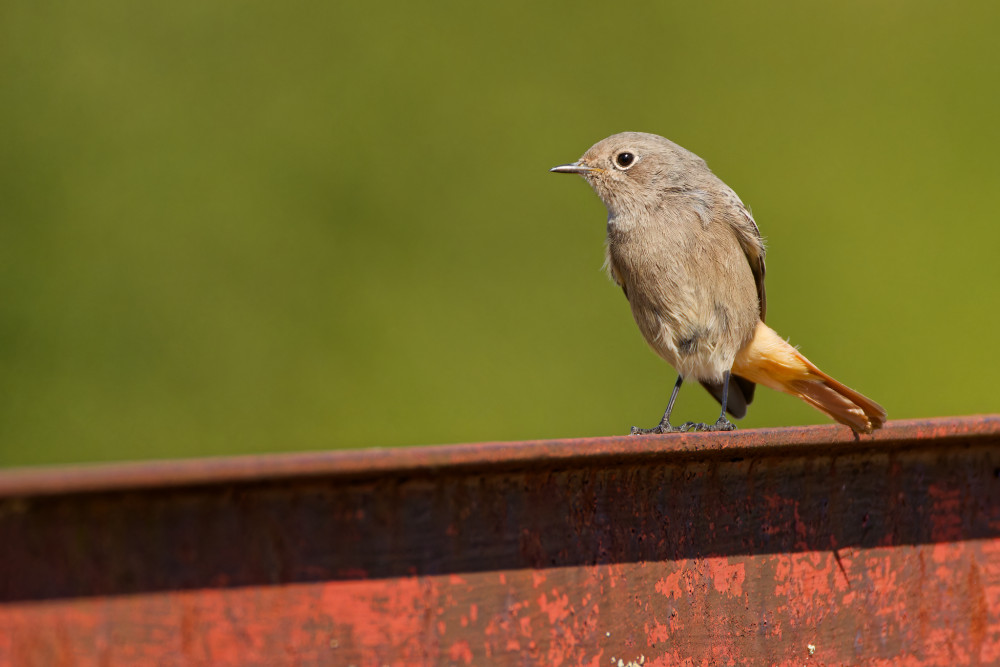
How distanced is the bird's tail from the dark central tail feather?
0.46 ft

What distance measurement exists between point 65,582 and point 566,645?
93 centimetres

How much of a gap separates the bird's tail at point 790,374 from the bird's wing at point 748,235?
10.1 inches

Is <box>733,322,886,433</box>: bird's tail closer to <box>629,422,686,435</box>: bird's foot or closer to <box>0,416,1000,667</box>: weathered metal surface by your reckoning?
<box>629,422,686,435</box>: bird's foot

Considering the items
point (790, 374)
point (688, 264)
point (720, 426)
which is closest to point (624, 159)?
point (688, 264)

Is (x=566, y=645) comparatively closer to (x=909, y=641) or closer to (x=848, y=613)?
(x=848, y=613)

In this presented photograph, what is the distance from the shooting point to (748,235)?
4.20 m

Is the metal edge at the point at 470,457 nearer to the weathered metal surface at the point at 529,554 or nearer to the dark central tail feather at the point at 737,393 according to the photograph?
the weathered metal surface at the point at 529,554

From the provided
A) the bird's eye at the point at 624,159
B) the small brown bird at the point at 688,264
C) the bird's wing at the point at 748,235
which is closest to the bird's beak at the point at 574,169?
the small brown bird at the point at 688,264

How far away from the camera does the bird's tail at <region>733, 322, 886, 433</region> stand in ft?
11.6

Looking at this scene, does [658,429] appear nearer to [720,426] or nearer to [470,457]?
[720,426]

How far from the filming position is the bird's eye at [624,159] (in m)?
4.36

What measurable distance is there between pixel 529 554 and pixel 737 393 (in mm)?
2897

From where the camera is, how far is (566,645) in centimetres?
196

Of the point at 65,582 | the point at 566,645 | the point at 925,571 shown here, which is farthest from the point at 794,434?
the point at 65,582
